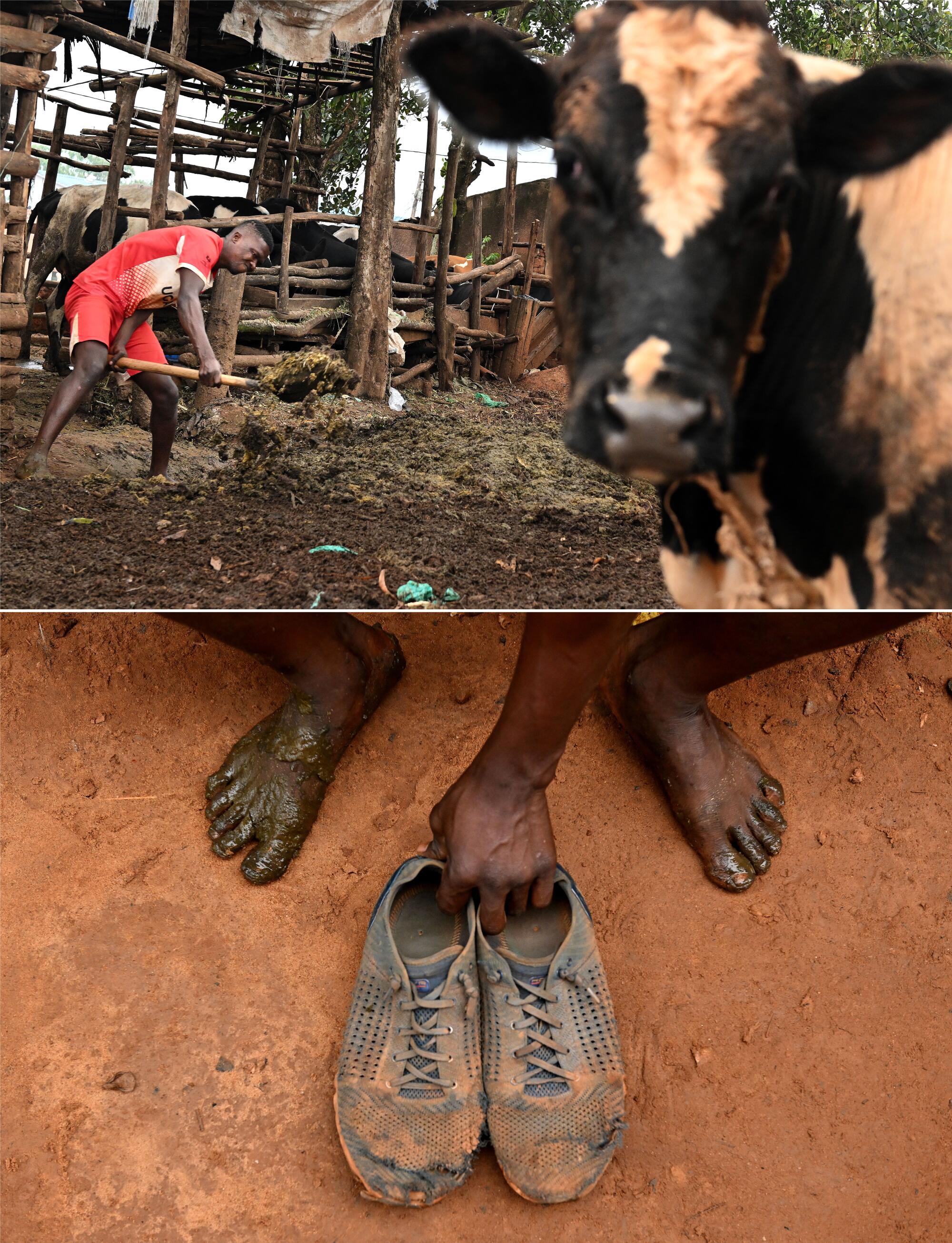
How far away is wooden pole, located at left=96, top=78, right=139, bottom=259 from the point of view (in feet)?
3.88

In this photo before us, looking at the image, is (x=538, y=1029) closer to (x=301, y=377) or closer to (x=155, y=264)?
(x=301, y=377)

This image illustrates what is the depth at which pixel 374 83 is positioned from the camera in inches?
47.1

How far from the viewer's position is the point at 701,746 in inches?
88.2

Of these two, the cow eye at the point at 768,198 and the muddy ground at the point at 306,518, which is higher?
the cow eye at the point at 768,198

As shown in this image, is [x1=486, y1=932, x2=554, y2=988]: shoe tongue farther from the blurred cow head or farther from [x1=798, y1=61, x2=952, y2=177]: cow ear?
[x1=798, y1=61, x2=952, y2=177]: cow ear

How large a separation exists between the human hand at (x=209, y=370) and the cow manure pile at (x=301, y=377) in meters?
0.06

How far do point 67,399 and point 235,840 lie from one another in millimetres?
1227

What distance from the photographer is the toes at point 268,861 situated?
2133mm

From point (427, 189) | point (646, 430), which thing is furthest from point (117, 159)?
point (646, 430)

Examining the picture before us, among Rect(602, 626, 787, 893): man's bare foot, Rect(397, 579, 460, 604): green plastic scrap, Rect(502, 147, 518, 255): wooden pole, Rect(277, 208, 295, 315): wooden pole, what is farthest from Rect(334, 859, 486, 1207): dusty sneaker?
Rect(502, 147, 518, 255): wooden pole

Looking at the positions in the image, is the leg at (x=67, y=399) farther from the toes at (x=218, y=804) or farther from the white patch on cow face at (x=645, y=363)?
the toes at (x=218, y=804)

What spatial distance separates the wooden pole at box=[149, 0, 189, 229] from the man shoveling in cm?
5

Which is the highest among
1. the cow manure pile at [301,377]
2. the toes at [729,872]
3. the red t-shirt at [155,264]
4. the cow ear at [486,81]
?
the cow ear at [486,81]

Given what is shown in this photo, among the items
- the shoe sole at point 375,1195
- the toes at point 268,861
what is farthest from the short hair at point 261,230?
the shoe sole at point 375,1195
